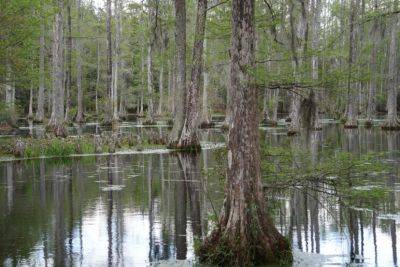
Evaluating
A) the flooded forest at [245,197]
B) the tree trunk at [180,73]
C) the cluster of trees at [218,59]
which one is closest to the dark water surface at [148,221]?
the flooded forest at [245,197]

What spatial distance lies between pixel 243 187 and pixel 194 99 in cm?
1541

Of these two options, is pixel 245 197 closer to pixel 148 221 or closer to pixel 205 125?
pixel 148 221

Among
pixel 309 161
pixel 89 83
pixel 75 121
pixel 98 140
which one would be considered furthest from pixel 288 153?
pixel 89 83

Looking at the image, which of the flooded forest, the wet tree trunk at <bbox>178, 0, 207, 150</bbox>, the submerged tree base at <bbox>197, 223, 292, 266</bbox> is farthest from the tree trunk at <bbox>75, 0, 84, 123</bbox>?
the submerged tree base at <bbox>197, 223, 292, 266</bbox>

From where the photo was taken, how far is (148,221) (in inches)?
404

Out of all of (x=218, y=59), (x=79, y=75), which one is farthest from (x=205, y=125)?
(x=79, y=75)

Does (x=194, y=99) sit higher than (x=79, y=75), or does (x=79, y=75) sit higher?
(x=79, y=75)

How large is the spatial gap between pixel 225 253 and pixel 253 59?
2.69 m

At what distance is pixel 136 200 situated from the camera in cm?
1223

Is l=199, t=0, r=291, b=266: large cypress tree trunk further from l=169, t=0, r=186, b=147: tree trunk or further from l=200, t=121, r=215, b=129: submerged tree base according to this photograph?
l=200, t=121, r=215, b=129: submerged tree base

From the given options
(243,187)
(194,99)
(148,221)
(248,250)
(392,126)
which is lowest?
(148,221)

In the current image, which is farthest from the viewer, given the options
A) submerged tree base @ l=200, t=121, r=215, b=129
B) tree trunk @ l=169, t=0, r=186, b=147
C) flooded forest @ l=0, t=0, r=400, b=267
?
submerged tree base @ l=200, t=121, r=215, b=129

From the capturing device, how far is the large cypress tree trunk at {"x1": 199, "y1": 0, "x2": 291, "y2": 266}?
282 inches

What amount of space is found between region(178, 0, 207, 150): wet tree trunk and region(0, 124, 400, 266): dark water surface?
21.1ft
